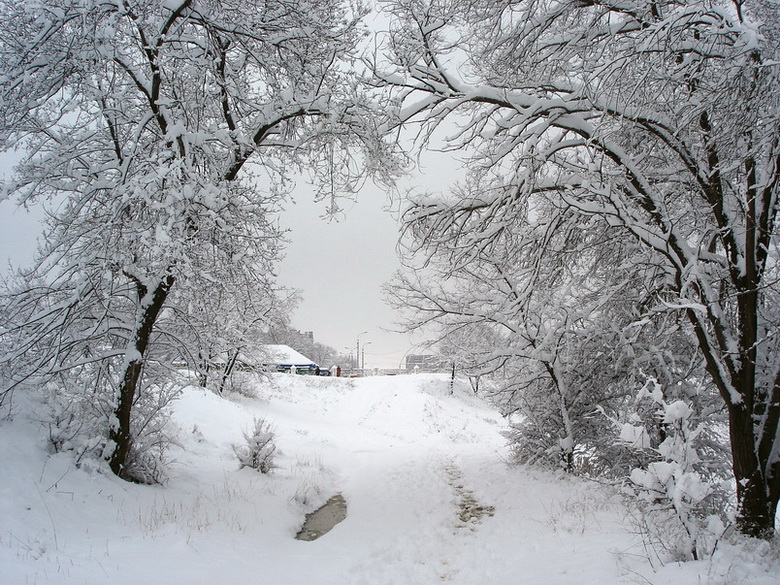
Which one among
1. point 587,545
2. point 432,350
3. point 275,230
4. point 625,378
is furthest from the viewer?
point 432,350

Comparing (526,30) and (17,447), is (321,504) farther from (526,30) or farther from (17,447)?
(526,30)

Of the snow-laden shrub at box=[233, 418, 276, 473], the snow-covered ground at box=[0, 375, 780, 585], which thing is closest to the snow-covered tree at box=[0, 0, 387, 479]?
the snow-covered ground at box=[0, 375, 780, 585]

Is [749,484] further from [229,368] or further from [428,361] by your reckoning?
[229,368]

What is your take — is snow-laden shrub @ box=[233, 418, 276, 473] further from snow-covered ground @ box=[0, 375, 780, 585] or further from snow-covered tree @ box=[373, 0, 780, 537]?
snow-covered tree @ box=[373, 0, 780, 537]

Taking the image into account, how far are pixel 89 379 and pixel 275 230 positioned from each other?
142 inches

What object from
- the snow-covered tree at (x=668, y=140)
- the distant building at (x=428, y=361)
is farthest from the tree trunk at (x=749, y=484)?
the distant building at (x=428, y=361)

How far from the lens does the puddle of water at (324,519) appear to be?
6742mm

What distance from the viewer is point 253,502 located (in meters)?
7.05

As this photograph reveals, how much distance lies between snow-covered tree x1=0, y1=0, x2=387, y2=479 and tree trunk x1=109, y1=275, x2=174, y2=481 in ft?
0.06

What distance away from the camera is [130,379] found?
649 cm

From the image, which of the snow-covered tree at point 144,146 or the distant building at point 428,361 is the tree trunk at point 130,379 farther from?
the distant building at point 428,361

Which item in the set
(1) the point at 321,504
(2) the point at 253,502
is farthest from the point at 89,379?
(1) the point at 321,504

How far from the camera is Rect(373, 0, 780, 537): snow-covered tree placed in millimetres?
3809

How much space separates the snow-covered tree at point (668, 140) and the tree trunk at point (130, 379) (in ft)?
13.2
